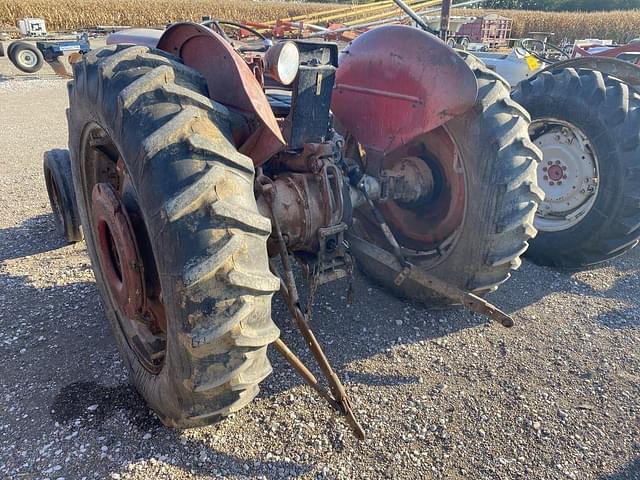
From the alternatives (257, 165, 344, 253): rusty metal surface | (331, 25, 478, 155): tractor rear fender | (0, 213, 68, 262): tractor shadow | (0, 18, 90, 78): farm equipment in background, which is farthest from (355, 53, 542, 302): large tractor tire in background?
(0, 18, 90, 78): farm equipment in background

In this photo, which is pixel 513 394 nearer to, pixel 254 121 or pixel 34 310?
pixel 254 121

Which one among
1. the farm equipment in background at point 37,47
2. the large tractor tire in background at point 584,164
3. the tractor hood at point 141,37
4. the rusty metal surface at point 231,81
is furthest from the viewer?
the farm equipment in background at point 37,47

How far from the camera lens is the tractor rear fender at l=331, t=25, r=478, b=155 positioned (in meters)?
2.37

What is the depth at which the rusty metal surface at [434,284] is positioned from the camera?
2359 mm

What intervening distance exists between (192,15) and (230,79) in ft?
103

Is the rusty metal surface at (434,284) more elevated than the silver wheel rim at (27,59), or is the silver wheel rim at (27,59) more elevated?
the rusty metal surface at (434,284)

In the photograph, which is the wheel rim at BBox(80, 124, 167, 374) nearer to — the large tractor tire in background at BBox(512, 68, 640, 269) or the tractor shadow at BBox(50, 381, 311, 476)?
the tractor shadow at BBox(50, 381, 311, 476)

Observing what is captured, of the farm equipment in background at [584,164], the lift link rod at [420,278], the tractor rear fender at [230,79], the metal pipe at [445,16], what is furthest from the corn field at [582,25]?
the tractor rear fender at [230,79]

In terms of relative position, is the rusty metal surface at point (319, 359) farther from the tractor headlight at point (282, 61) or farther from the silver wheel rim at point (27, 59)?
the silver wheel rim at point (27, 59)

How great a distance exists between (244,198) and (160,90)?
1.64 ft

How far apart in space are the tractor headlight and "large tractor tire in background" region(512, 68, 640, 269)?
7.90ft

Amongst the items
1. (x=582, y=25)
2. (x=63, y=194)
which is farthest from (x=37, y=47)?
(x=582, y=25)

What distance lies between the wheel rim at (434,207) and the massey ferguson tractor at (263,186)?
0.01 m

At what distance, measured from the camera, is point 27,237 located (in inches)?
168
